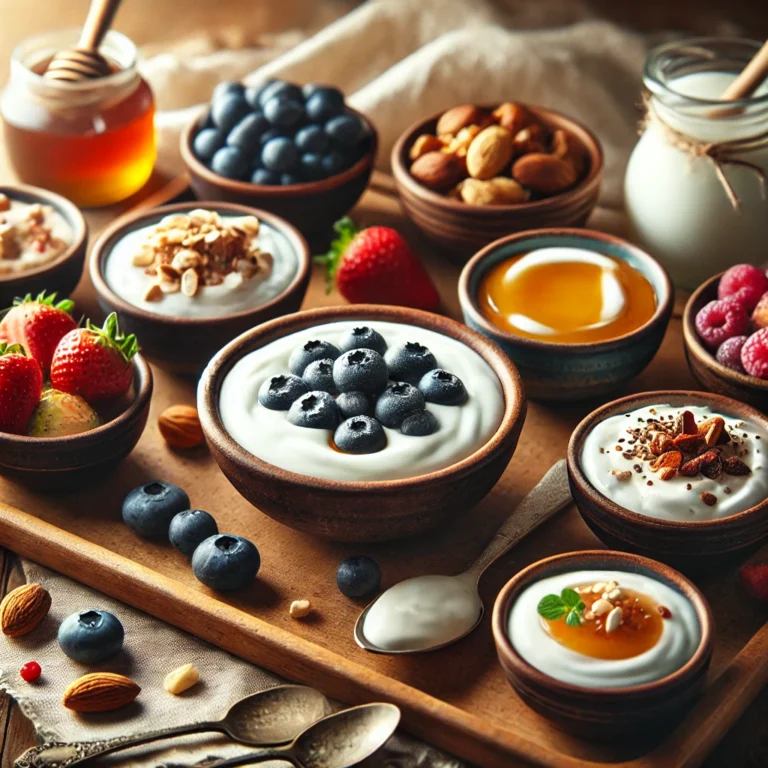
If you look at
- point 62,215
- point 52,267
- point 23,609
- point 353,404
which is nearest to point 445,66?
point 62,215

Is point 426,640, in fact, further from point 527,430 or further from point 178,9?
point 178,9

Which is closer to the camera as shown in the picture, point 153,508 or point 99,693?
point 99,693

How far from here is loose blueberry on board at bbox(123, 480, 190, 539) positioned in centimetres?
195

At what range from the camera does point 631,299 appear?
223 cm

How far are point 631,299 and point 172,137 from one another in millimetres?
1273

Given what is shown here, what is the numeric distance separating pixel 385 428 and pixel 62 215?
994 millimetres

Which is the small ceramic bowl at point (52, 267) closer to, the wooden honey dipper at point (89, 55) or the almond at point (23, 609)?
the wooden honey dipper at point (89, 55)

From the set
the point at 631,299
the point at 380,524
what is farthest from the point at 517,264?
the point at 380,524

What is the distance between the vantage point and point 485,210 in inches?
95.7

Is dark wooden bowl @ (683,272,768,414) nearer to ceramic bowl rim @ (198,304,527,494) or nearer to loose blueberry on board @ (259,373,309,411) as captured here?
ceramic bowl rim @ (198,304,527,494)

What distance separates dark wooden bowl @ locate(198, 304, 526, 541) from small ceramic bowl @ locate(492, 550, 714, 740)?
20cm

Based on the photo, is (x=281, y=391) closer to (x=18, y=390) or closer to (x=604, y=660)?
(x=18, y=390)

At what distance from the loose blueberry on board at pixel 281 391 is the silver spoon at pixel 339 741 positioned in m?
0.49

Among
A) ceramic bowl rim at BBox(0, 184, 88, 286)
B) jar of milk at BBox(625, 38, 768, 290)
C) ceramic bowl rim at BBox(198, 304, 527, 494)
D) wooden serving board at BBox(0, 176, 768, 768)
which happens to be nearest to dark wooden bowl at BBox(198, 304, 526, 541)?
ceramic bowl rim at BBox(198, 304, 527, 494)
